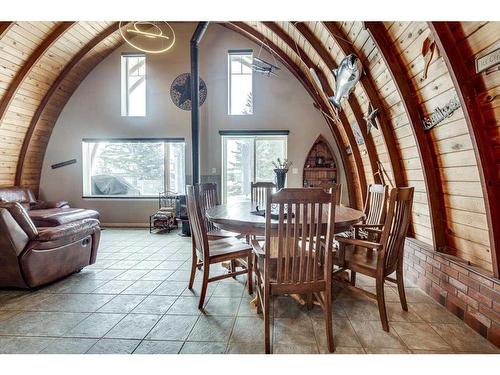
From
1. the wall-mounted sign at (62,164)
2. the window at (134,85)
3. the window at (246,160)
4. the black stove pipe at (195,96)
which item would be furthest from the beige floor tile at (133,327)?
the wall-mounted sign at (62,164)

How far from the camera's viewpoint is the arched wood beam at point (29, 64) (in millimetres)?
4309

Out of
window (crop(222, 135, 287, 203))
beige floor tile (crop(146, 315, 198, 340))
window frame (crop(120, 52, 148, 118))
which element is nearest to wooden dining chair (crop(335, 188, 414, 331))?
beige floor tile (crop(146, 315, 198, 340))

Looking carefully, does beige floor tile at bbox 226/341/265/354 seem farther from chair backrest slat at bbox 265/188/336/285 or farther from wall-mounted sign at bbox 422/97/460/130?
wall-mounted sign at bbox 422/97/460/130

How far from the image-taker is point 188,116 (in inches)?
219

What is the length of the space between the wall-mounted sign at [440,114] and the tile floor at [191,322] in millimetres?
1637

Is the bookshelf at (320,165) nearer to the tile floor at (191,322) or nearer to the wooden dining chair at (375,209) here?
the wooden dining chair at (375,209)

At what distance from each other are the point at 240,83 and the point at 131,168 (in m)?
3.20

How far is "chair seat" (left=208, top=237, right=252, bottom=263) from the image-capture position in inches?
85.4

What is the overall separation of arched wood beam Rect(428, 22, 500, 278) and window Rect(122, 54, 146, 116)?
5.57 metres

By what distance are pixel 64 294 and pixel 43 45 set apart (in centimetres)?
446

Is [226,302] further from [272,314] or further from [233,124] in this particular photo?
[233,124]
